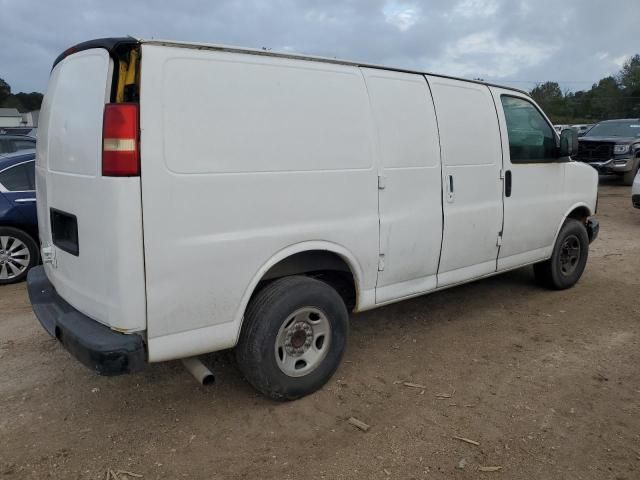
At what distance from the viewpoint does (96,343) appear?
2.72 meters

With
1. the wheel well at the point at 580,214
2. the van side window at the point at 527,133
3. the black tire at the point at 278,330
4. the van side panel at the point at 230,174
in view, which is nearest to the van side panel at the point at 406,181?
the van side panel at the point at 230,174

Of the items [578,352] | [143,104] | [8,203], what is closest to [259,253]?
[143,104]

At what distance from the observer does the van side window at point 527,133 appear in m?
4.85

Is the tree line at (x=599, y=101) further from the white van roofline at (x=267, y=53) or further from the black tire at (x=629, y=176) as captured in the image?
the white van roofline at (x=267, y=53)

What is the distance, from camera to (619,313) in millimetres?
5152

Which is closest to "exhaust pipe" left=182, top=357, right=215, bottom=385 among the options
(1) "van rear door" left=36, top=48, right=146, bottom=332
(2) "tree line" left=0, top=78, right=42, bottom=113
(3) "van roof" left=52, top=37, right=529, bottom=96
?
(1) "van rear door" left=36, top=48, right=146, bottom=332

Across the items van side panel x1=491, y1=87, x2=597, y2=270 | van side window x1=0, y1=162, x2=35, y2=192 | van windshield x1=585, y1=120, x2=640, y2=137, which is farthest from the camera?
van windshield x1=585, y1=120, x2=640, y2=137

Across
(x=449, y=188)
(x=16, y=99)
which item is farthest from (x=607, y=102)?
(x=16, y=99)

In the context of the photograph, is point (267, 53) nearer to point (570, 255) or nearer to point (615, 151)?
point (570, 255)

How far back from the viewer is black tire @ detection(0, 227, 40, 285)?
6.16 m

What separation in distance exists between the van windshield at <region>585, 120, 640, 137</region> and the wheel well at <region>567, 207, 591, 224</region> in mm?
11254

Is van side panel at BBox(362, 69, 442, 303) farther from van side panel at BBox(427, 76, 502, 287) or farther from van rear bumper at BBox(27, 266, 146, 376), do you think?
van rear bumper at BBox(27, 266, 146, 376)

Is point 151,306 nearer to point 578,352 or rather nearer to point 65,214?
point 65,214

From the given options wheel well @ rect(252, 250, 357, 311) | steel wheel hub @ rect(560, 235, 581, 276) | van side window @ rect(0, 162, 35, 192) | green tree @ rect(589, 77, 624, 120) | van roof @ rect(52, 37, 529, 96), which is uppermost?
green tree @ rect(589, 77, 624, 120)
